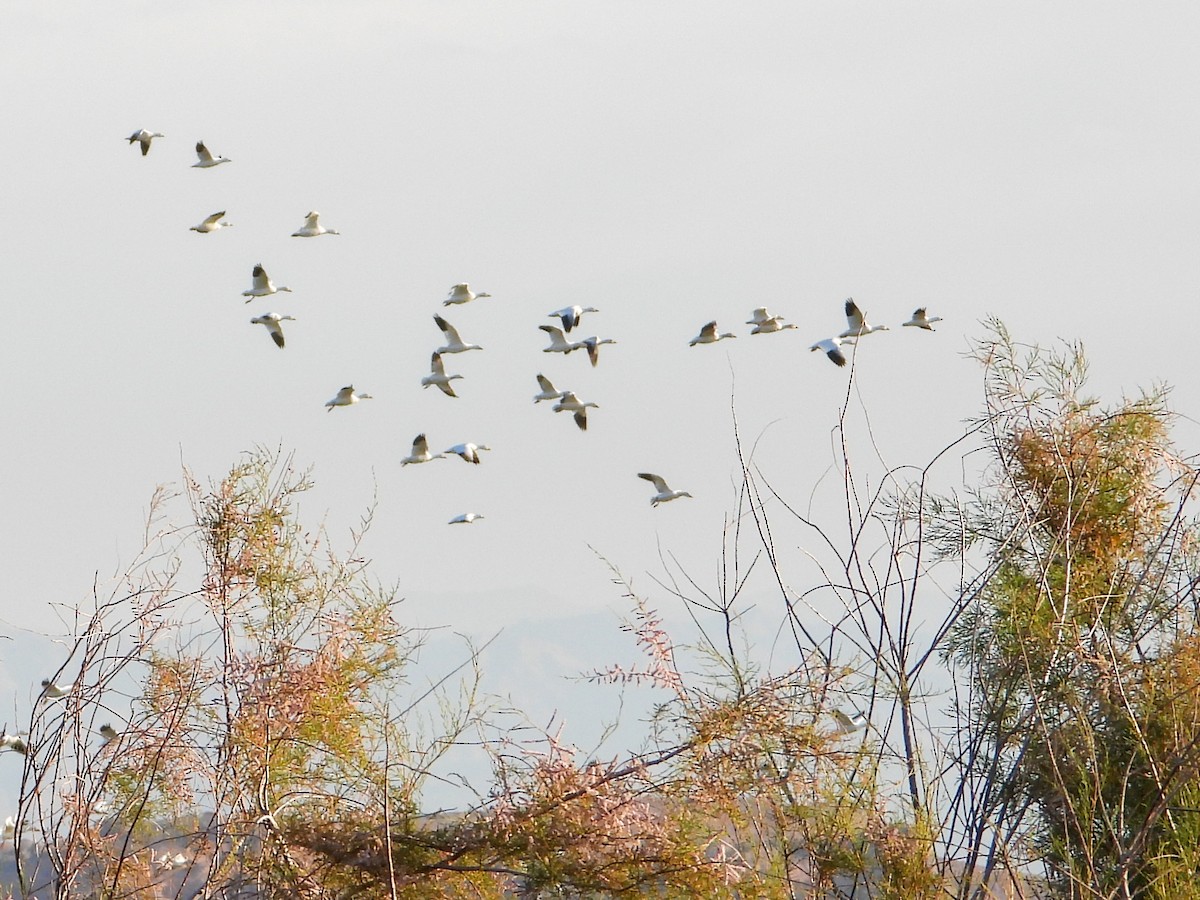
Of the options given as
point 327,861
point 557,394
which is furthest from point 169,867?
point 557,394

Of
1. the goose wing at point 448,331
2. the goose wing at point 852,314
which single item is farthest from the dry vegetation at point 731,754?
the goose wing at point 448,331

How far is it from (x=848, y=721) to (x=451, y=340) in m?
10.8

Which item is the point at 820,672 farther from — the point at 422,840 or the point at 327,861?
the point at 327,861

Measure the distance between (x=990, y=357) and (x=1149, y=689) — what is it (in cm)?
289

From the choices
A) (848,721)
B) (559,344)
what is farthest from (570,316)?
(848,721)

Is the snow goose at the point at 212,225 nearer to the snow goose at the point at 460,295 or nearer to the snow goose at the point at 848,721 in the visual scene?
the snow goose at the point at 460,295

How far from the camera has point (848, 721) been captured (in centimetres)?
851

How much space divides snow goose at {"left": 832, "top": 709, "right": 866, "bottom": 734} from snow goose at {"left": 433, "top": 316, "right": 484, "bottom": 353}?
1025cm

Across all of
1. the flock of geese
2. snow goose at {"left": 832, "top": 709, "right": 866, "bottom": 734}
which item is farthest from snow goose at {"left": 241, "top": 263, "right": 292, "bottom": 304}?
snow goose at {"left": 832, "top": 709, "right": 866, "bottom": 734}

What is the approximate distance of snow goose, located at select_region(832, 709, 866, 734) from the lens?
8.42 meters

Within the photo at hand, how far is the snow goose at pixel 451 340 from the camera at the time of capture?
18328mm

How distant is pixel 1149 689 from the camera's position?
9.02 m

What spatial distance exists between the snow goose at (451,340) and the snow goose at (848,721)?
1025 centimetres

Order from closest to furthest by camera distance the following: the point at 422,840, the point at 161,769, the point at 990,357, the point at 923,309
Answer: the point at 422,840 < the point at 161,769 < the point at 990,357 < the point at 923,309
